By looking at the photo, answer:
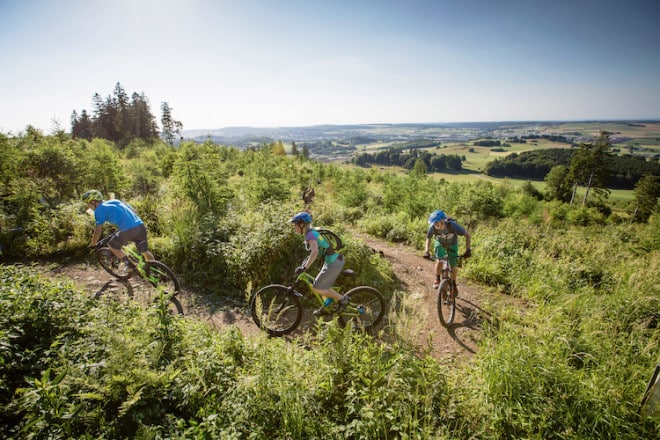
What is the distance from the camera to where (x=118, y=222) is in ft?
20.5

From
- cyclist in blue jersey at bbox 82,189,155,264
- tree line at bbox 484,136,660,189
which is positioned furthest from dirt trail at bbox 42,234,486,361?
tree line at bbox 484,136,660,189

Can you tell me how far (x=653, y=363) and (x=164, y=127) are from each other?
78.7 m

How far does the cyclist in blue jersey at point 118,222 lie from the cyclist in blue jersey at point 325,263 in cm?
404

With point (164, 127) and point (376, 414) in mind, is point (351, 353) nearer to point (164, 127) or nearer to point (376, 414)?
point (376, 414)

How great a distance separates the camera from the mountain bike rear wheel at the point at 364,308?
5.33m

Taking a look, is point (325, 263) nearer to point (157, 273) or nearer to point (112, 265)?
point (157, 273)

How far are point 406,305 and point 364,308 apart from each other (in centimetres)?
156

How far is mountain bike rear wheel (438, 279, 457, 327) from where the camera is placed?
576 cm

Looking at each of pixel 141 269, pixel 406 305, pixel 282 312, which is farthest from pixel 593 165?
pixel 141 269

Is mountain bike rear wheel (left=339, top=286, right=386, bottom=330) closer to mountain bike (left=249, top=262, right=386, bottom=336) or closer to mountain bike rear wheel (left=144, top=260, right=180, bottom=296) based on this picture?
mountain bike (left=249, top=262, right=386, bottom=336)

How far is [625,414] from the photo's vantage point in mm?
3230

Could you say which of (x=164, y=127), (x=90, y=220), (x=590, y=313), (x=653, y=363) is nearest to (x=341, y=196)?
(x=90, y=220)

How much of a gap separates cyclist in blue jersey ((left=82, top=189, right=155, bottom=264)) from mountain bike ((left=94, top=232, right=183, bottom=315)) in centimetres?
17

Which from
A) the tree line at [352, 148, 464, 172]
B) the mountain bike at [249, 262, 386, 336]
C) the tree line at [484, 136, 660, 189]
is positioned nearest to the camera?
the mountain bike at [249, 262, 386, 336]
